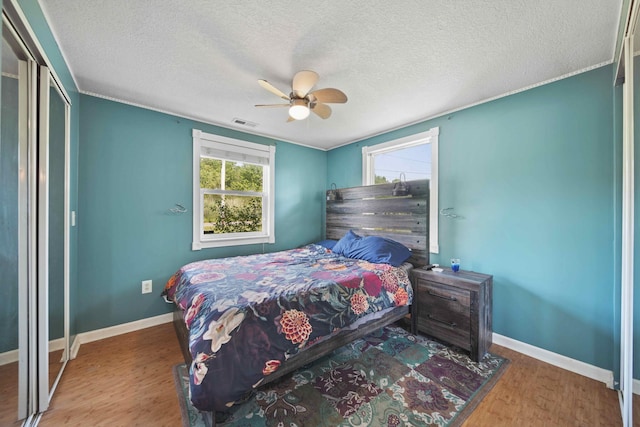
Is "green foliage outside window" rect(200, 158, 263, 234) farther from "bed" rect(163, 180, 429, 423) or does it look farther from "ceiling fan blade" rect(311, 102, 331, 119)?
"ceiling fan blade" rect(311, 102, 331, 119)

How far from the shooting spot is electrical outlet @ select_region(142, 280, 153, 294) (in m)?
2.80

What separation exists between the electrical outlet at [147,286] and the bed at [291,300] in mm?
282

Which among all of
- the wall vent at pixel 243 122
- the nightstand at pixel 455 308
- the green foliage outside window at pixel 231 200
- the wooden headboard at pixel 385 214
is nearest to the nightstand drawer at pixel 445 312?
the nightstand at pixel 455 308

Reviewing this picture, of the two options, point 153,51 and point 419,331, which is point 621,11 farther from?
point 153,51

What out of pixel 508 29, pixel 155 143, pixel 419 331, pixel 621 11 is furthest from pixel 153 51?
pixel 419 331

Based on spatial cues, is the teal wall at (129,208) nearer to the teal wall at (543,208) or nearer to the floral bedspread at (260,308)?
the floral bedspread at (260,308)

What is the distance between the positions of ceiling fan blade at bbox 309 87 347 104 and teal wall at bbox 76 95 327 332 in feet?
5.99

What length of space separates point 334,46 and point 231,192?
235 cm

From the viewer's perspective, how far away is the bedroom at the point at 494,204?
197cm

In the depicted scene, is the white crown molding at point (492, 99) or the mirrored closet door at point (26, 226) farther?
the white crown molding at point (492, 99)

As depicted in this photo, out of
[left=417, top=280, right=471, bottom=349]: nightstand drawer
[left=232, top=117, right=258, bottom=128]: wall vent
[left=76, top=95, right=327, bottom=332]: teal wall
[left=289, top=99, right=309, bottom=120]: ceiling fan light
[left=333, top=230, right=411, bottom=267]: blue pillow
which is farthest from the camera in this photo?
[left=232, top=117, right=258, bottom=128]: wall vent

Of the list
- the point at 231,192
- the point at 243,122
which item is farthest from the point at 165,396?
the point at 243,122

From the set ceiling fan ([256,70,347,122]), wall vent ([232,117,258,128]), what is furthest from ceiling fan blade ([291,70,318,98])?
wall vent ([232,117,258,128])

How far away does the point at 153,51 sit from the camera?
1866 mm
